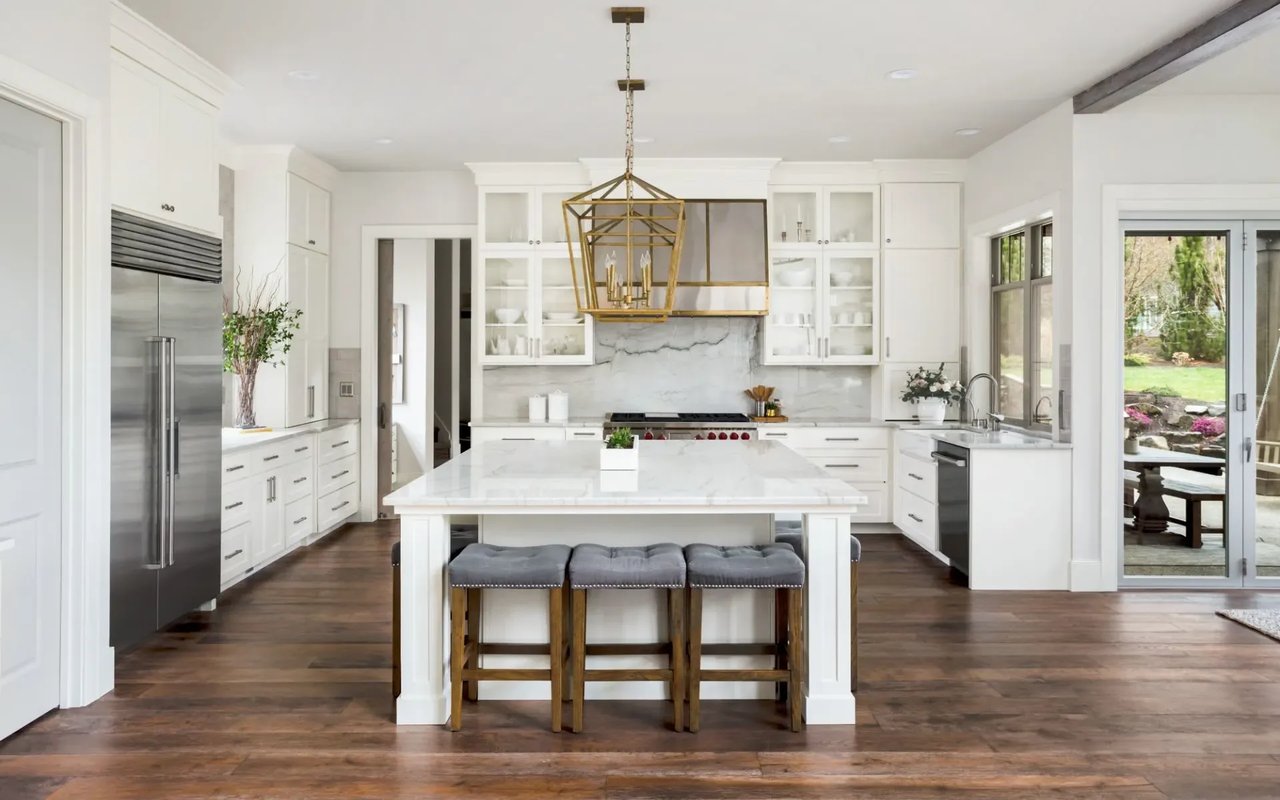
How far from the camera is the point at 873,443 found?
644 centimetres

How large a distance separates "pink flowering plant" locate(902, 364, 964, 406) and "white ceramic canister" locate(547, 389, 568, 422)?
247cm

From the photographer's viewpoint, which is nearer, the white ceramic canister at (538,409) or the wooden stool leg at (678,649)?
the wooden stool leg at (678,649)

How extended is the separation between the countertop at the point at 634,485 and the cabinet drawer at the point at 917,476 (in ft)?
6.26

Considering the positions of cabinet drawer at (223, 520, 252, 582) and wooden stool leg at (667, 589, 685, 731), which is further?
cabinet drawer at (223, 520, 252, 582)

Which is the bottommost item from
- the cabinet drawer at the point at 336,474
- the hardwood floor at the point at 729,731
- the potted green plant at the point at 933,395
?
the hardwood floor at the point at 729,731

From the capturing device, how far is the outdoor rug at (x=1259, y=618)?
420cm

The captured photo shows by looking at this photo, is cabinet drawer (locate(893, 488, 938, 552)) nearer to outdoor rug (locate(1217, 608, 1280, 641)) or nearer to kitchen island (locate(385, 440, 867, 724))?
outdoor rug (locate(1217, 608, 1280, 641))

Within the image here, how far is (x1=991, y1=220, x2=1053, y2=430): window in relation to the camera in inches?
227

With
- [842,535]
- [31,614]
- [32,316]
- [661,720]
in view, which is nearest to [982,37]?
[842,535]

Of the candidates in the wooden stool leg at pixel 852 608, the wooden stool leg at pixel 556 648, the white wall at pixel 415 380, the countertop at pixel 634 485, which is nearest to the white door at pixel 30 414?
the countertop at pixel 634 485

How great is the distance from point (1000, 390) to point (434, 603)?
4.74m

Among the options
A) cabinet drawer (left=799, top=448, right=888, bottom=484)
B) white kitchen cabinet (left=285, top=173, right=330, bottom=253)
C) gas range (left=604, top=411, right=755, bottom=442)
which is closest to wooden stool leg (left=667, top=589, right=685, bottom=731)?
gas range (left=604, top=411, right=755, bottom=442)

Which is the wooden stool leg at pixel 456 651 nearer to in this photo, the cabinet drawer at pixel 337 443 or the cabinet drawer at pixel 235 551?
the cabinet drawer at pixel 235 551

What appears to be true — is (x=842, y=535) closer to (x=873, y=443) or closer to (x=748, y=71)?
(x=748, y=71)
